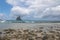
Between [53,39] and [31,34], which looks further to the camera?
[31,34]

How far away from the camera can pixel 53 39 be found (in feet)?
43.3

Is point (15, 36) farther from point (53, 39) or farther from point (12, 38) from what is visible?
point (53, 39)

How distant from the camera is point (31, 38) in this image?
13.3 meters

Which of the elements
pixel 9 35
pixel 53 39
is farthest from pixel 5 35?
pixel 53 39

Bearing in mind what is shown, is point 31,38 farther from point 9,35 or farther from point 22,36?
point 9,35

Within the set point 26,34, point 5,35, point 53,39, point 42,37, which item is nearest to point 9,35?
point 5,35

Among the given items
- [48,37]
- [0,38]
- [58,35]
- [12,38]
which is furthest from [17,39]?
[58,35]

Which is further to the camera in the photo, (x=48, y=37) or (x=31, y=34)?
(x=31, y=34)

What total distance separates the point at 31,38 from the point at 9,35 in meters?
1.83

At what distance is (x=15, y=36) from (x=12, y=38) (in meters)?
0.52

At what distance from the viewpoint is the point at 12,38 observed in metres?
13.2

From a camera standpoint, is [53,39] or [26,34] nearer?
[53,39]

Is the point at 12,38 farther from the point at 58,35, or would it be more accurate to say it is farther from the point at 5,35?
the point at 58,35

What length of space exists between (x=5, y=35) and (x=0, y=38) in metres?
0.89
